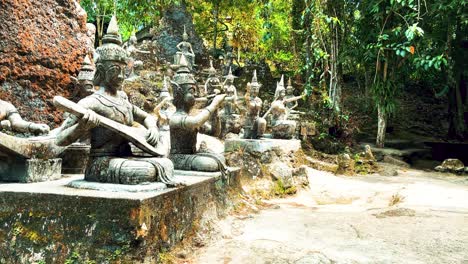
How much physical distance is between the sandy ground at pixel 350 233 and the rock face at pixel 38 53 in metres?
2.99

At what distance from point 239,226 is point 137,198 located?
6.33 feet

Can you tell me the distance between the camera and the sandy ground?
329cm

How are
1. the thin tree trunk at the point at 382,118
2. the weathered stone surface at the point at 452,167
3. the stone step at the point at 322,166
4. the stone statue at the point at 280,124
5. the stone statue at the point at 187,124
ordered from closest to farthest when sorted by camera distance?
the stone statue at the point at 187,124 → the stone statue at the point at 280,124 → the stone step at the point at 322,166 → the weathered stone surface at the point at 452,167 → the thin tree trunk at the point at 382,118

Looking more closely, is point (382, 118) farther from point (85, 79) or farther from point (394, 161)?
point (85, 79)

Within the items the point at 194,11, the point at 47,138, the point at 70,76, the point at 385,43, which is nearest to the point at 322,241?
the point at 47,138

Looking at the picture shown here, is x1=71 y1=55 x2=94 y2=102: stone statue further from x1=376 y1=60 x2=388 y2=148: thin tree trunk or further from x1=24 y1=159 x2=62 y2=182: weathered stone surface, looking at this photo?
x1=376 y1=60 x2=388 y2=148: thin tree trunk

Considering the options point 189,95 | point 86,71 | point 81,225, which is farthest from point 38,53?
point 81,225

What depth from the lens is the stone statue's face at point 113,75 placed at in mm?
3316

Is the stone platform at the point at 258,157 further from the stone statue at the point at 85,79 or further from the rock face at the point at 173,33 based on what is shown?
the rock face at the point at 173,33

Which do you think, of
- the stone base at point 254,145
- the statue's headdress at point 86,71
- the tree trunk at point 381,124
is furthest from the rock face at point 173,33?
the statue's headdress at point 86,71

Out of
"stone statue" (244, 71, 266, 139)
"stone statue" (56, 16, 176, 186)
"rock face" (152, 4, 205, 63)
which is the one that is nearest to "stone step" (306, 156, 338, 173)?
"stone statue" (244, 71, 266, 139)

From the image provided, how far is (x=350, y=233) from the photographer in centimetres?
411

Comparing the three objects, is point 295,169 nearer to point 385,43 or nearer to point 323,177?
point 323,177

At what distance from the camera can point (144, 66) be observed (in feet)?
51.9
